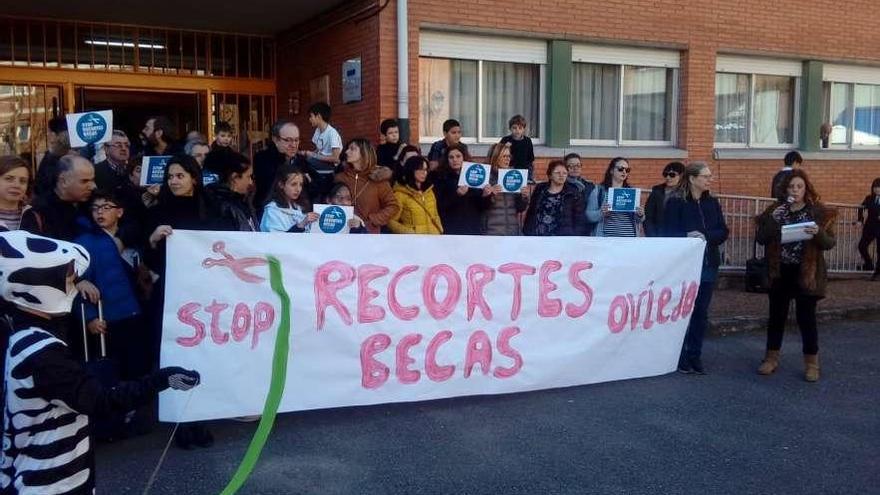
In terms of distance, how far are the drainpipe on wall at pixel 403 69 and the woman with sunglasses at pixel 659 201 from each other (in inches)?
134

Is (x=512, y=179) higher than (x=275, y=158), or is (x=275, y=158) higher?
(x=275, y=158)

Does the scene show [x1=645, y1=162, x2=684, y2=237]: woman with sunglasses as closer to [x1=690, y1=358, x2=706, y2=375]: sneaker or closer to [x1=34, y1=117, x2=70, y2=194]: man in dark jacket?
[x1=690, y1=358, x2=706, y2=375]: sneaker

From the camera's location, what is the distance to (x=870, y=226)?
41.9ft

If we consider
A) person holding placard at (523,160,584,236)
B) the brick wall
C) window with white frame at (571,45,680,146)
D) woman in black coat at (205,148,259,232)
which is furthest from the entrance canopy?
woman in black coat at (205,148,259,232)

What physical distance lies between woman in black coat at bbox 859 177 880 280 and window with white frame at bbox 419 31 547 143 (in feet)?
17.7

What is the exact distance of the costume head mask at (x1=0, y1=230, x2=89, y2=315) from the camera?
274cm

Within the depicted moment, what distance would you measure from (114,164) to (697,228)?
4970mm

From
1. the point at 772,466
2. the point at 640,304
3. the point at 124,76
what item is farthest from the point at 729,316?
the point at 124,76

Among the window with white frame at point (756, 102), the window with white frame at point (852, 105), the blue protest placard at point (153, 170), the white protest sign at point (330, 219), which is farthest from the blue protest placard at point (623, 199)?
the window with white frame at point (852, 105)

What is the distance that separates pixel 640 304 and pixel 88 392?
4.77 meters

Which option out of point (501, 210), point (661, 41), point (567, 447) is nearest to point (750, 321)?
point (501, 210)

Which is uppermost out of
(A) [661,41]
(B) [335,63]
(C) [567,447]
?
(A) [661,41]

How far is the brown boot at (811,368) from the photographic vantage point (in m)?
6.97

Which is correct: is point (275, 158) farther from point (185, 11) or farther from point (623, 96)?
point (623, 96)
